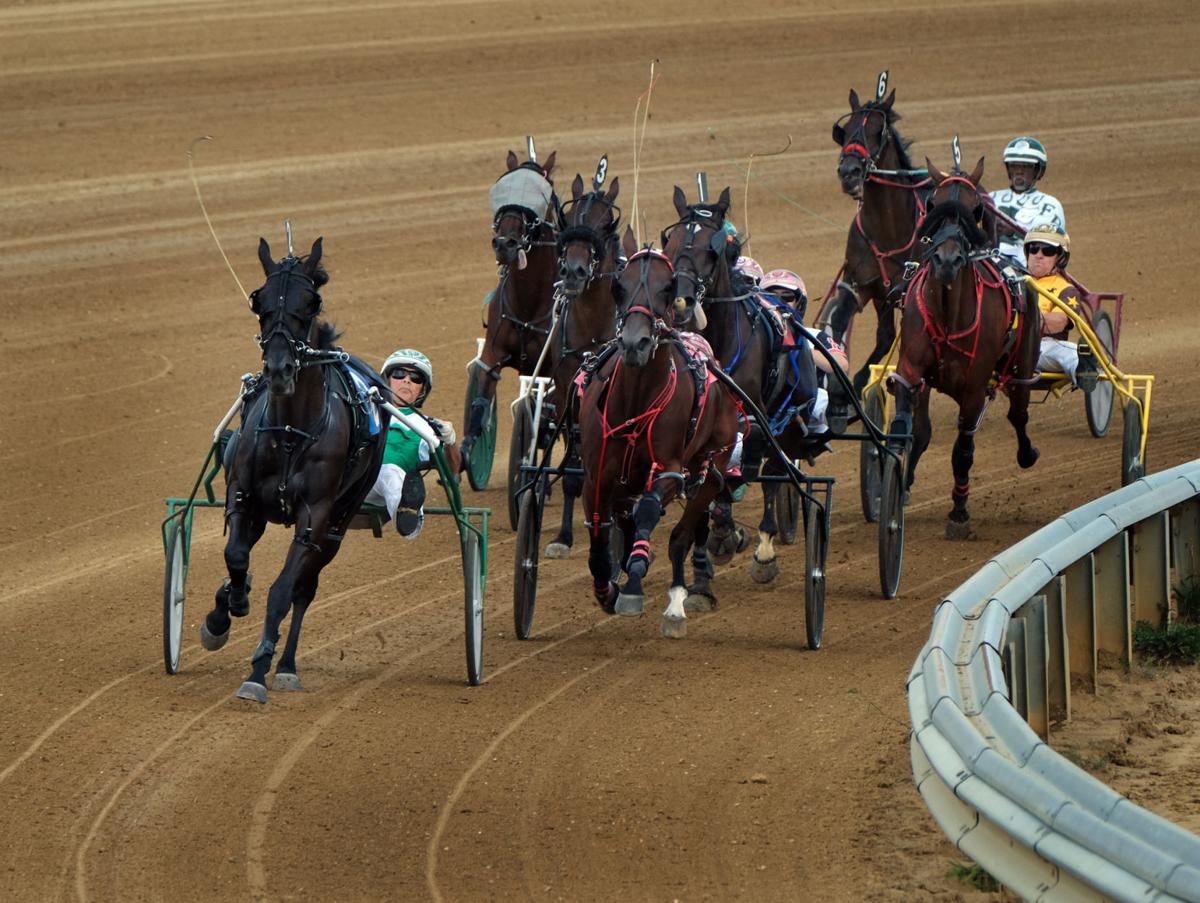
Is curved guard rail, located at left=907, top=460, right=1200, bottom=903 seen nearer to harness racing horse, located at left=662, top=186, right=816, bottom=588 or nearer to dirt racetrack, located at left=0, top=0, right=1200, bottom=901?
dirt racetrack, located at left=0, top=0, right=1200, bottom=901

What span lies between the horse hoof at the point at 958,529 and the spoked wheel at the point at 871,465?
47 centimetres

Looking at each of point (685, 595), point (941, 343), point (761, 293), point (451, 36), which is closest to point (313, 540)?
point (685, 595)

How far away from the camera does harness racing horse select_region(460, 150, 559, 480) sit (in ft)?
43.4

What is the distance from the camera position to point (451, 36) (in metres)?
27.6

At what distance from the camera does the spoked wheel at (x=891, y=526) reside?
37.2 ft

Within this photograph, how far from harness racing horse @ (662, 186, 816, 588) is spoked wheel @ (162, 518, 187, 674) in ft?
8.73

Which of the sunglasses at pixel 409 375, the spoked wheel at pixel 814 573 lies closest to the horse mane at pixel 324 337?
the sunglasses at pixel 409 375

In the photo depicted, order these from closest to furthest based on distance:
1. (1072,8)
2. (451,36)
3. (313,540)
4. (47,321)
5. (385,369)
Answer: (313,540) → (385,369) → (47,321) → (451,36) → (1072,8)

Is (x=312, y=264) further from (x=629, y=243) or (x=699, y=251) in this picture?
(x=699, y=251)

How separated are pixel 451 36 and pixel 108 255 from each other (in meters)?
7.85

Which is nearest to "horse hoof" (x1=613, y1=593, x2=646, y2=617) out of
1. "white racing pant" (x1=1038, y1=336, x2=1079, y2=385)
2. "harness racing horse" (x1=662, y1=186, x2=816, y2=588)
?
"harness racing horse" (x1=662, y1=186, x2=816, y2=588)

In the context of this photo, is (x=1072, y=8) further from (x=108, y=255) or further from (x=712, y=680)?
(x=712, y=680)

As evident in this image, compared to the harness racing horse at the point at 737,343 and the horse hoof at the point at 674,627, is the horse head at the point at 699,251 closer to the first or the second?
the harness racing horse at the point at 737,343

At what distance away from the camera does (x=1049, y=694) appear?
866cm
